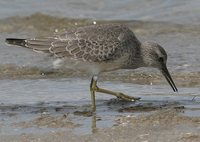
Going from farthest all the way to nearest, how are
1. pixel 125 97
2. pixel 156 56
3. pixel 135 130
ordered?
1. pixel 156 56
2. pixel 125 97
3. pixel 135 130

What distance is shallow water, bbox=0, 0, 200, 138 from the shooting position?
896 centimetres

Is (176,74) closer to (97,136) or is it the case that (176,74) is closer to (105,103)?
(105,103)

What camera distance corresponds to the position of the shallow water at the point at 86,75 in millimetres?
8961

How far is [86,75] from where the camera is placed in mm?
11773

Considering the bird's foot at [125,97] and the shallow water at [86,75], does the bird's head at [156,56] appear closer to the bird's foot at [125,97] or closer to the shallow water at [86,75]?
the shallow water at [86,75]

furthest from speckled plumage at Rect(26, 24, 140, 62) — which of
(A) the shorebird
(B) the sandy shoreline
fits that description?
(B) the sandy shoreline

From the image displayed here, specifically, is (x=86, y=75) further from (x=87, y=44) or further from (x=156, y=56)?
(x=87, y=44)

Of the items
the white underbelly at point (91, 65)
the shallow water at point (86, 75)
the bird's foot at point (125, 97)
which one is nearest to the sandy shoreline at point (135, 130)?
the shallow water at point (86, 75)

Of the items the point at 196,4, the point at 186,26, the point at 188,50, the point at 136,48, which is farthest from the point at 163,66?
the point at 196,4

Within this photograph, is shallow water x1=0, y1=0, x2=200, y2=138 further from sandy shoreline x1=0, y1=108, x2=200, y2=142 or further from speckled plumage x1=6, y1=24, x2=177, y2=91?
speckled plumage x1=6, y1=24, x2=177, y2=91

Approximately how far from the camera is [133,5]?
16609mm

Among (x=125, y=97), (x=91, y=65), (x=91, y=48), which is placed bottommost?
(x=125, y=97)

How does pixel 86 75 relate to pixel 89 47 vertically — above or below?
below

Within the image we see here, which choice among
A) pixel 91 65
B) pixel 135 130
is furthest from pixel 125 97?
pixel 135 130
